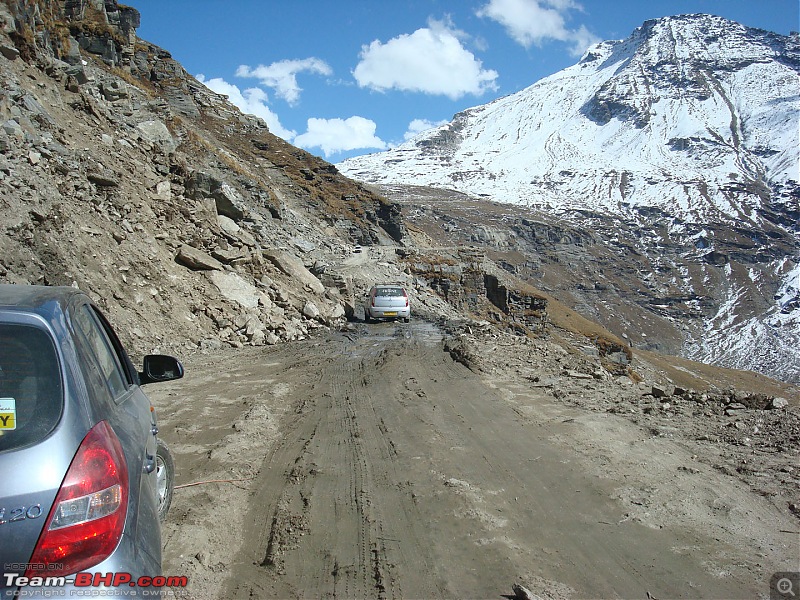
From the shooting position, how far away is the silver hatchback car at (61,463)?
77.5 inches

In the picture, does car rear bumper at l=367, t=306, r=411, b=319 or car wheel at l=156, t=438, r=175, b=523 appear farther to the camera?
car rear bumper at l=367, t=306, r=411, b=319

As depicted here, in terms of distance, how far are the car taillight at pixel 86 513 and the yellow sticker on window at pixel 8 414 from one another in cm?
26

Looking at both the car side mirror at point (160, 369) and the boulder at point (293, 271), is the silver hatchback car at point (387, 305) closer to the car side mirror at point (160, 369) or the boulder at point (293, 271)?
the boulder at point (293, 271)

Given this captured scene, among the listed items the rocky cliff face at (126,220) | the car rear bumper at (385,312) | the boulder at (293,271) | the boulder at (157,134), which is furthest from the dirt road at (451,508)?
the boulder at (157,134)

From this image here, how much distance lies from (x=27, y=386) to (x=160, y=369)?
6.34 ft

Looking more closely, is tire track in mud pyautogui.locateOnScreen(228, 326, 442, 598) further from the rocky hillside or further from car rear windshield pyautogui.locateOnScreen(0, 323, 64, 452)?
the rocky hillside

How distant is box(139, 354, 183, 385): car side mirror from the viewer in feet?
13.6

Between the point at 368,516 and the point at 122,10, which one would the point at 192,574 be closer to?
the point at 368,516

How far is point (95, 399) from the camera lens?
2439mm

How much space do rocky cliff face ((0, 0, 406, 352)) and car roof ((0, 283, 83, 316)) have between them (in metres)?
9.58

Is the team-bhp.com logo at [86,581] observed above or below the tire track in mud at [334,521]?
above

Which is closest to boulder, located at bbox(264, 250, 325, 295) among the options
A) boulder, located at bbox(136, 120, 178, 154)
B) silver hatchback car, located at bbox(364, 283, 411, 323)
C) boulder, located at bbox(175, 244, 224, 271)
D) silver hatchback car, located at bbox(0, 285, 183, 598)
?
silver hatchback car, located at bbox(364, 283, 411, 323)

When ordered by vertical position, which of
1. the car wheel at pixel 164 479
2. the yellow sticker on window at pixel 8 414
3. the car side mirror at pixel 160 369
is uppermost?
the yellow sticker on window at pixel 8 414

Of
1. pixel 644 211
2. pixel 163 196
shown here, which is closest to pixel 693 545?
pixel 163 196
